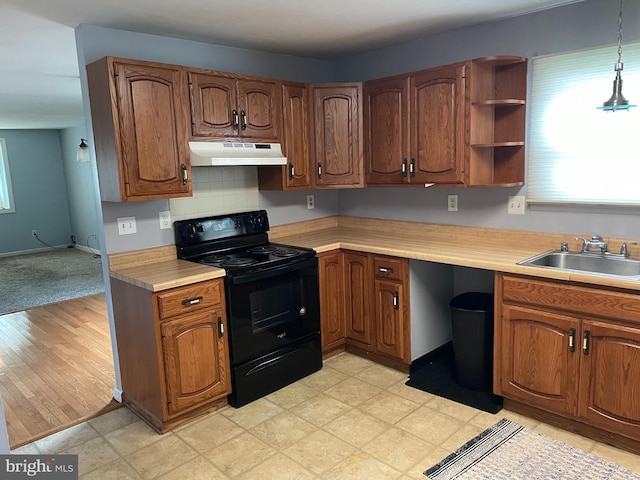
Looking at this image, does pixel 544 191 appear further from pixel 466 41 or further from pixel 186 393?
pixel 186 393

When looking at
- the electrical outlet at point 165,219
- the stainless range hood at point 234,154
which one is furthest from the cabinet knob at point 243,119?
the electrical outlet at point 165,219

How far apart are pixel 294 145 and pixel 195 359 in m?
1.68

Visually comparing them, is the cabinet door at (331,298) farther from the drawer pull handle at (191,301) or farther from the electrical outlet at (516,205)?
the electrical outlet at (516,205)

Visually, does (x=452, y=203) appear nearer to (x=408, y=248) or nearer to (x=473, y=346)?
(x=408, y=248)

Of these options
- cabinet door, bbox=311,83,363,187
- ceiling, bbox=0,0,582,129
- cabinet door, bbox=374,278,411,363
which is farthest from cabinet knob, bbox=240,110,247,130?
cabinet door, bbox=374,278,411,363

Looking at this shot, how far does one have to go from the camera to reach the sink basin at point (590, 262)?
2686 millimetres

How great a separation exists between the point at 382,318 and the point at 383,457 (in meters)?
1.12

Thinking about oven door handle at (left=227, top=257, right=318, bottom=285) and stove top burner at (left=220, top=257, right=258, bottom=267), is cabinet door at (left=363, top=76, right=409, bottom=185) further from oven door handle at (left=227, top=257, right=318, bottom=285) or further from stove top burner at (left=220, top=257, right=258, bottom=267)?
stove top burner at (left=220, top=257, right=258, bottom=267)

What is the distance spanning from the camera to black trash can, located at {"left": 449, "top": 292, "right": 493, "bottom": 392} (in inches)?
118

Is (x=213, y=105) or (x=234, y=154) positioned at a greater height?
(x=213, y=105)

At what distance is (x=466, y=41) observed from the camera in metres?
3.35

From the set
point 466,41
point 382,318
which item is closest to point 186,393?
point 382,318

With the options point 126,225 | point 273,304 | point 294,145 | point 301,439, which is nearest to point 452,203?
point 294,145

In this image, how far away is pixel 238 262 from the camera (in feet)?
10.3
